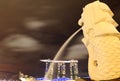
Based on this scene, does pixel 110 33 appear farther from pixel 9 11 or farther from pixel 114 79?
pixel 9 11

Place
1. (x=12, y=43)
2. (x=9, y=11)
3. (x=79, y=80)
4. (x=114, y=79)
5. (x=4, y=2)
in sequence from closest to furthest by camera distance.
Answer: (x=114, y=79), (x=79, y=80), (x=4, y=2), (x=9, y=11), (x=12, y=43)

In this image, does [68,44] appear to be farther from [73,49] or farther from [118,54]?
[118,54]

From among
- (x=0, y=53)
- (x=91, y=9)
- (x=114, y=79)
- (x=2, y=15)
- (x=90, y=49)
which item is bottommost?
(x=114, y=79)

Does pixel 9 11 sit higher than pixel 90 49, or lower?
higher

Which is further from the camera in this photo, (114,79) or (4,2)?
(4,2)

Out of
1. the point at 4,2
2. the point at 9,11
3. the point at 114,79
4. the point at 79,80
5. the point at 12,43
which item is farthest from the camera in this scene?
the point at 12,43

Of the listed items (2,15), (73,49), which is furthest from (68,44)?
(2,15)
